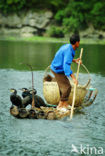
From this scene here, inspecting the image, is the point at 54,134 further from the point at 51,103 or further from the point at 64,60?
the point at 51,103

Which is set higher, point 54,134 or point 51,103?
point 54,134

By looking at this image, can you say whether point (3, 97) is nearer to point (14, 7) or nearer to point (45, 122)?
point (45, 122)

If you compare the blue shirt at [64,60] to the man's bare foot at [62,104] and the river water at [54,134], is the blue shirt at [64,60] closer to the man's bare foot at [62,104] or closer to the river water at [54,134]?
the man's bare foot at [62,104]

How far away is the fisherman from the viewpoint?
27.7ft

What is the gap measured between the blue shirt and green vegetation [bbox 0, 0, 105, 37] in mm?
43762

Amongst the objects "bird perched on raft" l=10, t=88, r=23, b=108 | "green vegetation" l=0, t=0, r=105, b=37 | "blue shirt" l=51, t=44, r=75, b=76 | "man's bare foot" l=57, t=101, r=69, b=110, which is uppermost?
"blue shirt" l=51, t=44, r=75, b=76

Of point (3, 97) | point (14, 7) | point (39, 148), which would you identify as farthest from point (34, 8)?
point (39, 148)

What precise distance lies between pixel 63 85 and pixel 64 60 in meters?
0.80

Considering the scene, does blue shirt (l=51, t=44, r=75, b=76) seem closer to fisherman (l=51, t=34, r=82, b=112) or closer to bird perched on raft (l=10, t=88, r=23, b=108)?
fisherman (l=51, t=34, r=82, b=112)

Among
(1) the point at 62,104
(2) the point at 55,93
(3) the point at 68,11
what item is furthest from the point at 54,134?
(3) the point at 68,11

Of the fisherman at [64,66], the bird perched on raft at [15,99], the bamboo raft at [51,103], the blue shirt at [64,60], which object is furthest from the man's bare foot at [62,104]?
the bird perched on raft at [15,99]

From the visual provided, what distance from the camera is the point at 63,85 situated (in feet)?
29.5

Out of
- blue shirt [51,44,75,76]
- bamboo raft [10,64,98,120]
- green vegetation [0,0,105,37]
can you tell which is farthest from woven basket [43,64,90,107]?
green vegetation [0,0,105,37]

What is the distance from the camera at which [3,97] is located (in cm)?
1076
